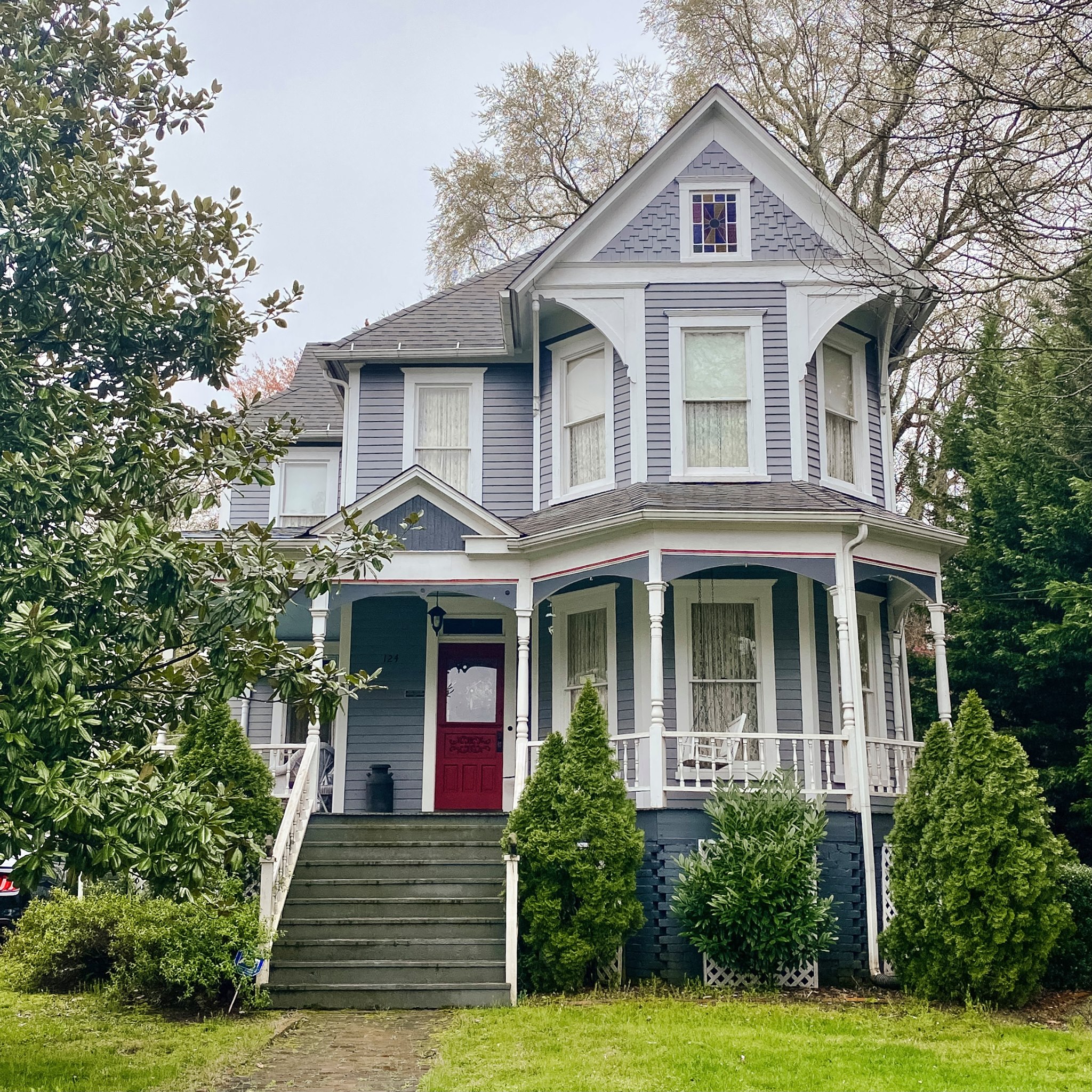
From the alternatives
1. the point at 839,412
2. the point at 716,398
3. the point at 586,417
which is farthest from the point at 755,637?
the point at 586,417

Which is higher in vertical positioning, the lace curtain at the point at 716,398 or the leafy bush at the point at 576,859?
the lace curtain at the point at 716,398

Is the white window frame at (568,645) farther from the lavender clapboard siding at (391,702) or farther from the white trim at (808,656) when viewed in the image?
the white trim at (808,656)

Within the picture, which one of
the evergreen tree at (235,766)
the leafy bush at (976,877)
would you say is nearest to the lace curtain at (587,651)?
the evergreen tree at (235,766)

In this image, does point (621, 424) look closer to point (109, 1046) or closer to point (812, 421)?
point (812, 421)

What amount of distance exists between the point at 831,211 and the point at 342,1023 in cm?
1049

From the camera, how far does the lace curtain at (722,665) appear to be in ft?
42.8

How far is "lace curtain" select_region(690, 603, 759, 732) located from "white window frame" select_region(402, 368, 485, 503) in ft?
12.1

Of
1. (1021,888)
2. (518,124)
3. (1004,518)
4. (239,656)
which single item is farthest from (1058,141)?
(518,124)

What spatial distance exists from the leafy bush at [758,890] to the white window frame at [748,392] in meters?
3.98

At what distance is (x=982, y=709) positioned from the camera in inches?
396

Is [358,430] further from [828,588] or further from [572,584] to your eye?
[828,588]

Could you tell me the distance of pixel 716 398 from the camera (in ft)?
45.3

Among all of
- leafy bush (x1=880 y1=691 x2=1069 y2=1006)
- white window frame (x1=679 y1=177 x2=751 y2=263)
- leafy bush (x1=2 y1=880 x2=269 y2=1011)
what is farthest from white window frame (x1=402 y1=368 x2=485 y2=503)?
leafy bush (x1=880 y1=691 x2=1069 y2=1006)

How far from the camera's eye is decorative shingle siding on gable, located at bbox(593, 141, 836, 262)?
1414 centimetres
